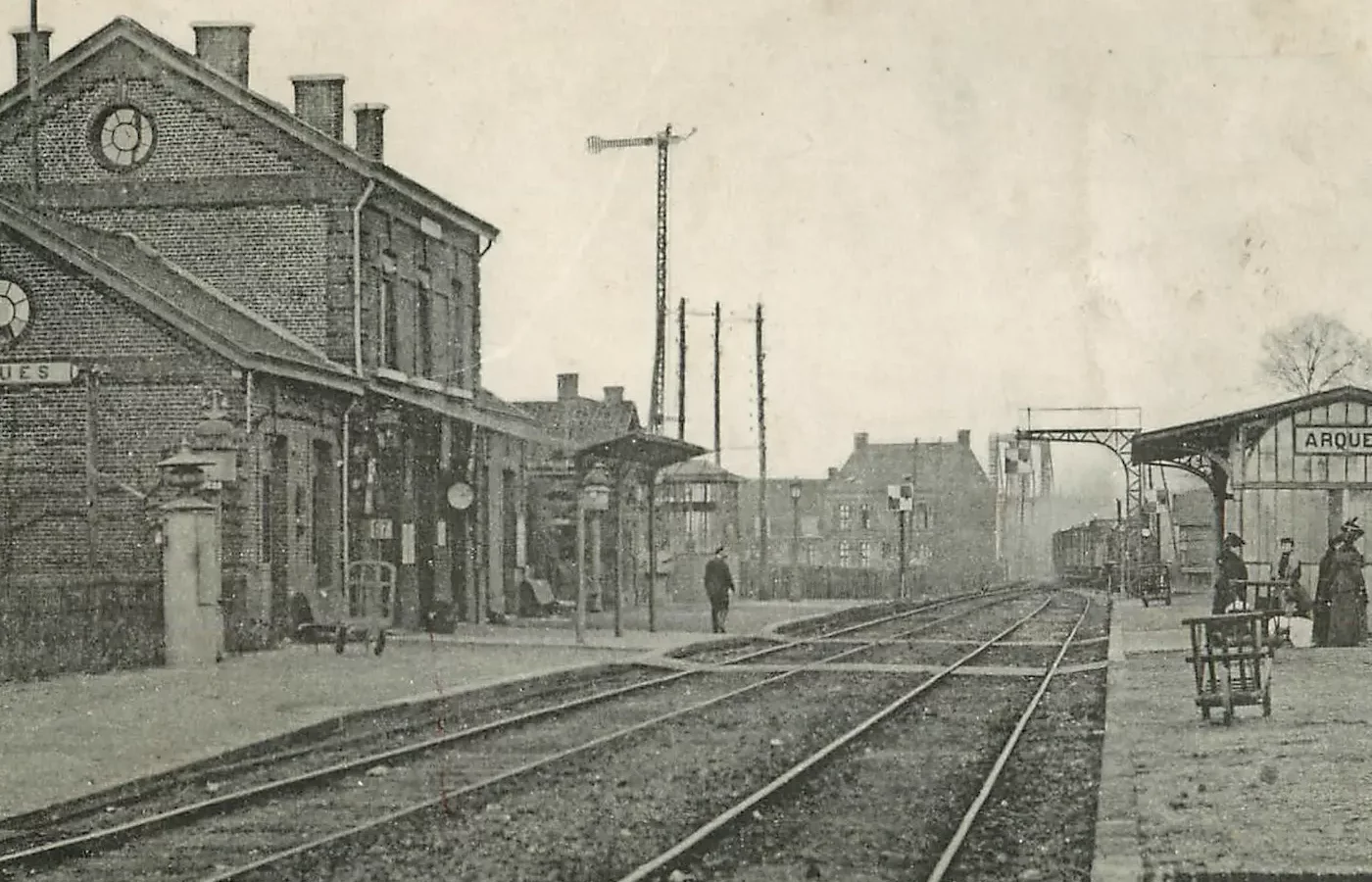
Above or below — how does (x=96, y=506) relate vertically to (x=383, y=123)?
below

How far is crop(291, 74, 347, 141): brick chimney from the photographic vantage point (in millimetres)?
29266

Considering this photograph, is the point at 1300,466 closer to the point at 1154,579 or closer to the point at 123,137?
the point at 123,137

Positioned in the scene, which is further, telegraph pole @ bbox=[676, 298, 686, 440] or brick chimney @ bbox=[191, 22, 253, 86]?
telegraph pole @ bbox=[676, 298, 686, 440]

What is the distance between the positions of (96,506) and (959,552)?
288ft

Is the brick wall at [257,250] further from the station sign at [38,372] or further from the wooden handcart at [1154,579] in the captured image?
the wooden handcart at [1154,579]

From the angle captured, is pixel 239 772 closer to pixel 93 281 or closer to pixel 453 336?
pixel 93 281

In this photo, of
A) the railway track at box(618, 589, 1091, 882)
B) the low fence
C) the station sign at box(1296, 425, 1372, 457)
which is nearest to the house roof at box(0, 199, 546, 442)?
the low fence

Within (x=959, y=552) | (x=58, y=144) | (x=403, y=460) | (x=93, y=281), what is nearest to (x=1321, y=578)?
(x=403, y=460)

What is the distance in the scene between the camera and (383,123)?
101 feet

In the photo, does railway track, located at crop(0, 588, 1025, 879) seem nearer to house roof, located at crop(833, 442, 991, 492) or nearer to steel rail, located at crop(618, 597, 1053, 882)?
steel rail, located at crop(618, 597, 1053, 882)

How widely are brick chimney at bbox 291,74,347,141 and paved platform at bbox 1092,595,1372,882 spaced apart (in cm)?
1615

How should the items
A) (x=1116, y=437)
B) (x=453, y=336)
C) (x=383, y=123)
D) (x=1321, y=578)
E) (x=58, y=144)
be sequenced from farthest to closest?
(x=1116, y=437)
(x=453, y=336)
(x=383, y=123)
(x=58, y=144)
(x=1321, y=578)

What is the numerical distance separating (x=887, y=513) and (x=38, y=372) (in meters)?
86.8

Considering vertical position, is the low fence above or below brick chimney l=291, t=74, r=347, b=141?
below
